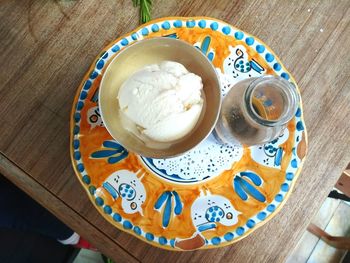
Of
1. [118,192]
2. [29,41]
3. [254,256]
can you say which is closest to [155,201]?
[118,192]

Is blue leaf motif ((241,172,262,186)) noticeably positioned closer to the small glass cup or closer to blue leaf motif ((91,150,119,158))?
the small glass cup

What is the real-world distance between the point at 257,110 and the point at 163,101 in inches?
5.0

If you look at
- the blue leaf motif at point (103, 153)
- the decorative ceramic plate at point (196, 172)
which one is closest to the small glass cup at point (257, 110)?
the decorative ceramic plate at point (196, 172)

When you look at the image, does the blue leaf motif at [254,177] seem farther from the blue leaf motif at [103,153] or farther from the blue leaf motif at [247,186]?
the blue leaf motif at [103,153]

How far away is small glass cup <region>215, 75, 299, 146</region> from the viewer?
0.42 meters

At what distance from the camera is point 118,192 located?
0.47 metres

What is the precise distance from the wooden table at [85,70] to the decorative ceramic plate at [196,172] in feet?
0.11

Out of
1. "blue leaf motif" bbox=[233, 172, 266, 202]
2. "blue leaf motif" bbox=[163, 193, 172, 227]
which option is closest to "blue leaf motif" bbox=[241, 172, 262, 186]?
"blue leaf motif" bbox=[233, 172, 266, 202]

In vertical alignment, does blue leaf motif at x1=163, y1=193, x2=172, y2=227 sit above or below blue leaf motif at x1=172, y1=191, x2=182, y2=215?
below

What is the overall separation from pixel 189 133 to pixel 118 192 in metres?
0.12

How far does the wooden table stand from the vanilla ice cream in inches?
5.2

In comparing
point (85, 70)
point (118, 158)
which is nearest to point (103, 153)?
point (118, 158)

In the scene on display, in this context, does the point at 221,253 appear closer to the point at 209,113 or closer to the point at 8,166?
the point at 209,113

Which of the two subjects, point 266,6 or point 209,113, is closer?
point 209,113
